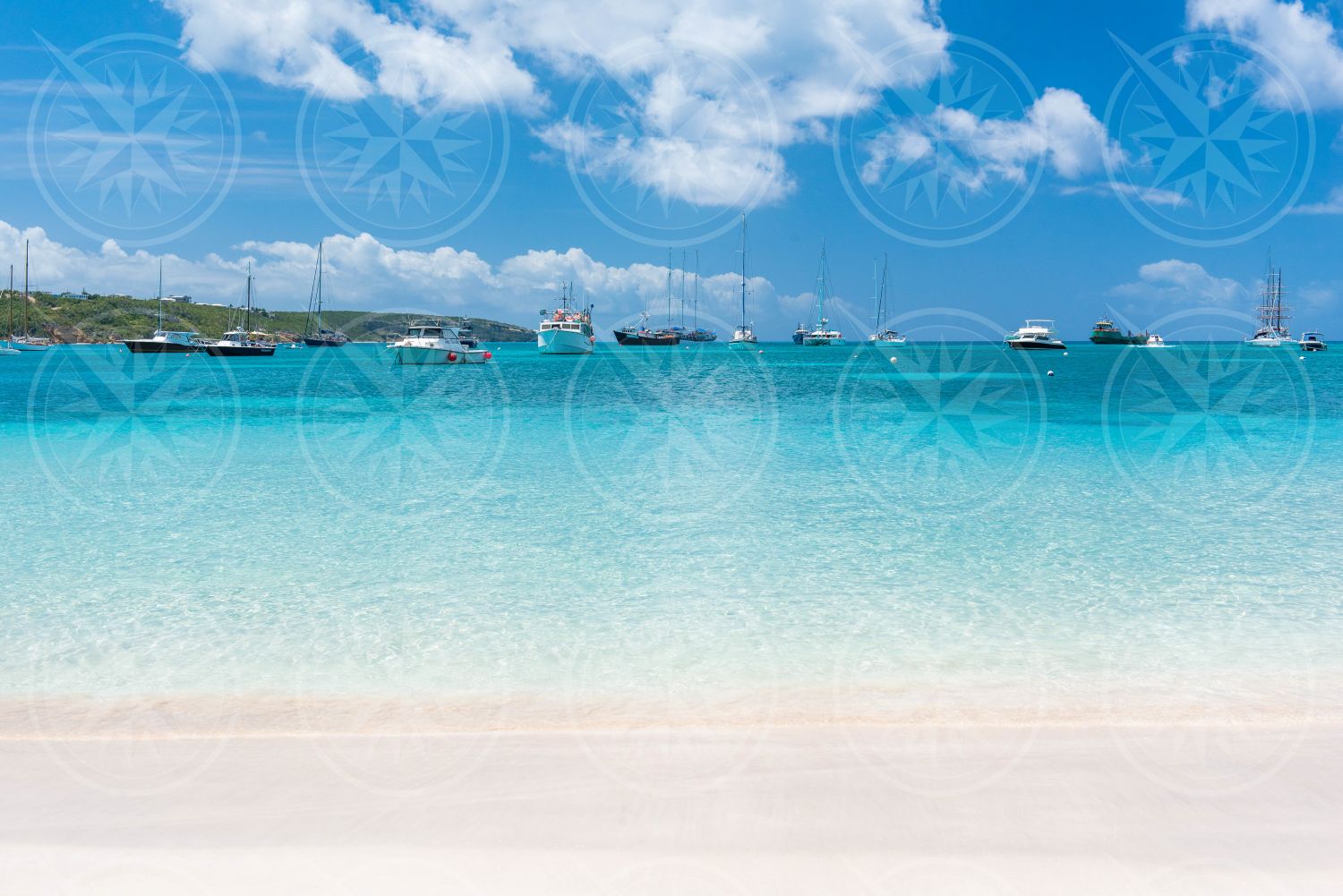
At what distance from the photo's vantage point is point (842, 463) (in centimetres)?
1872

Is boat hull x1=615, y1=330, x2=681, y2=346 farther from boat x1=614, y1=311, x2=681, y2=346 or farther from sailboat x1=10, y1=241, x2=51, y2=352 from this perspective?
sailboat x1=10, y1=241, x2=51, y2=352

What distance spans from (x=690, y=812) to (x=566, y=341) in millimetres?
109164

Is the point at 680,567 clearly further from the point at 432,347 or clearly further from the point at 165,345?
the point at 165,345

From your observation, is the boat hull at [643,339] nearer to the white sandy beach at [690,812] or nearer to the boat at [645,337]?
the boat at [645,337]

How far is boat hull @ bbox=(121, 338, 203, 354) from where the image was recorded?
3561 inches

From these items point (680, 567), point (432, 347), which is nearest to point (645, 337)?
point (432, 347)

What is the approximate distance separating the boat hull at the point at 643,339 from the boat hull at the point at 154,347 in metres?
62.5

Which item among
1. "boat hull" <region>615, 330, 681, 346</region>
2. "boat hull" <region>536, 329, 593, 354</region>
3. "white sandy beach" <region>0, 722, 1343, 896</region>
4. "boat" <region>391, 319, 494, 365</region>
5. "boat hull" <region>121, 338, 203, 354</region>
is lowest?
"white sandy beach" <region>0, 722, 1343, 896</region>

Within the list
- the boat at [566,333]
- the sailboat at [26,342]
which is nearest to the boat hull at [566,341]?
the boat at [566,333]

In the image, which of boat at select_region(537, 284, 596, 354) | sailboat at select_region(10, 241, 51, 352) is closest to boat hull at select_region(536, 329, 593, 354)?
boat at select_region(537, 284, 596, 354)

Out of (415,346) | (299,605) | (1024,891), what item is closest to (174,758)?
(299,605)

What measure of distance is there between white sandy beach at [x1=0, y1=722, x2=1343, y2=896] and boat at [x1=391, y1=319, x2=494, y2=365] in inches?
3082

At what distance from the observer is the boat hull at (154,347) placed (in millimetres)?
90438

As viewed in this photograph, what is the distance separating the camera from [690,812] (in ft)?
14.0
